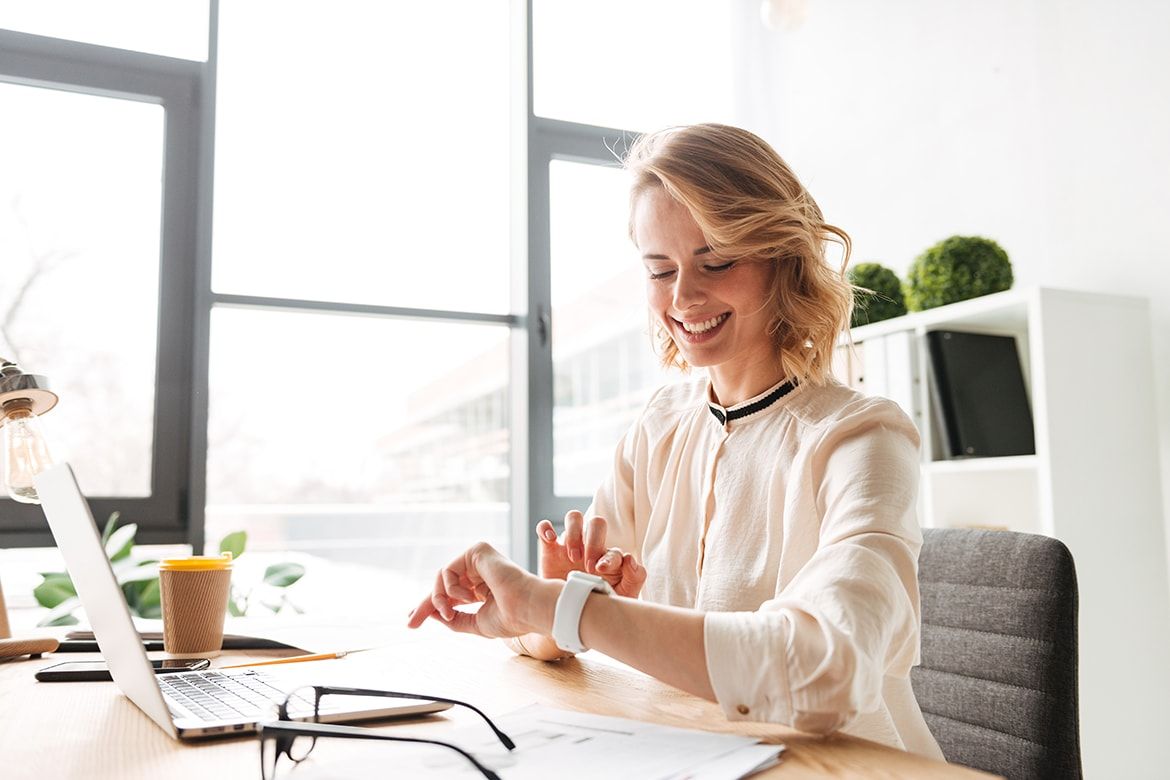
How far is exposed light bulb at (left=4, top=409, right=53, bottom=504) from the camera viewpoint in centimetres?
121

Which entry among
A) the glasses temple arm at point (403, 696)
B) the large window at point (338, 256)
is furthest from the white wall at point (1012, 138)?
the glasses temple arm at point (403, 696)

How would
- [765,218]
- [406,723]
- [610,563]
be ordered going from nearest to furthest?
1. [406,723]
2. [610,563]
3. [765,218]

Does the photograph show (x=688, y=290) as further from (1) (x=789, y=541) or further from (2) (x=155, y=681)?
(2) (x=155, y=681)

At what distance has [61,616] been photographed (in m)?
2.37

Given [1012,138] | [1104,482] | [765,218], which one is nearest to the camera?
[765,218]

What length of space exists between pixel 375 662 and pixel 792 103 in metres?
2.80

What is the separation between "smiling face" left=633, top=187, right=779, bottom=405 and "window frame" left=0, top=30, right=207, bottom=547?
76.4 inches

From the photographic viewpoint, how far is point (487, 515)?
3270 mm

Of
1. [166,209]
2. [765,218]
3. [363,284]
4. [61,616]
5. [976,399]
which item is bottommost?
[61,616]

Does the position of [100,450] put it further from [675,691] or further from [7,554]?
[675,691]

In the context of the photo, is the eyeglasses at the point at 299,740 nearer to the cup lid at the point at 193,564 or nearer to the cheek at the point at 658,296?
the cup lid at the point at 193,564

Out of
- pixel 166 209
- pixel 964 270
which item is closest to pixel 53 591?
pixel 166 209

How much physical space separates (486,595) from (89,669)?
19.8 inches

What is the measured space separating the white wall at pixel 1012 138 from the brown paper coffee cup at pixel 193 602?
1690mm
